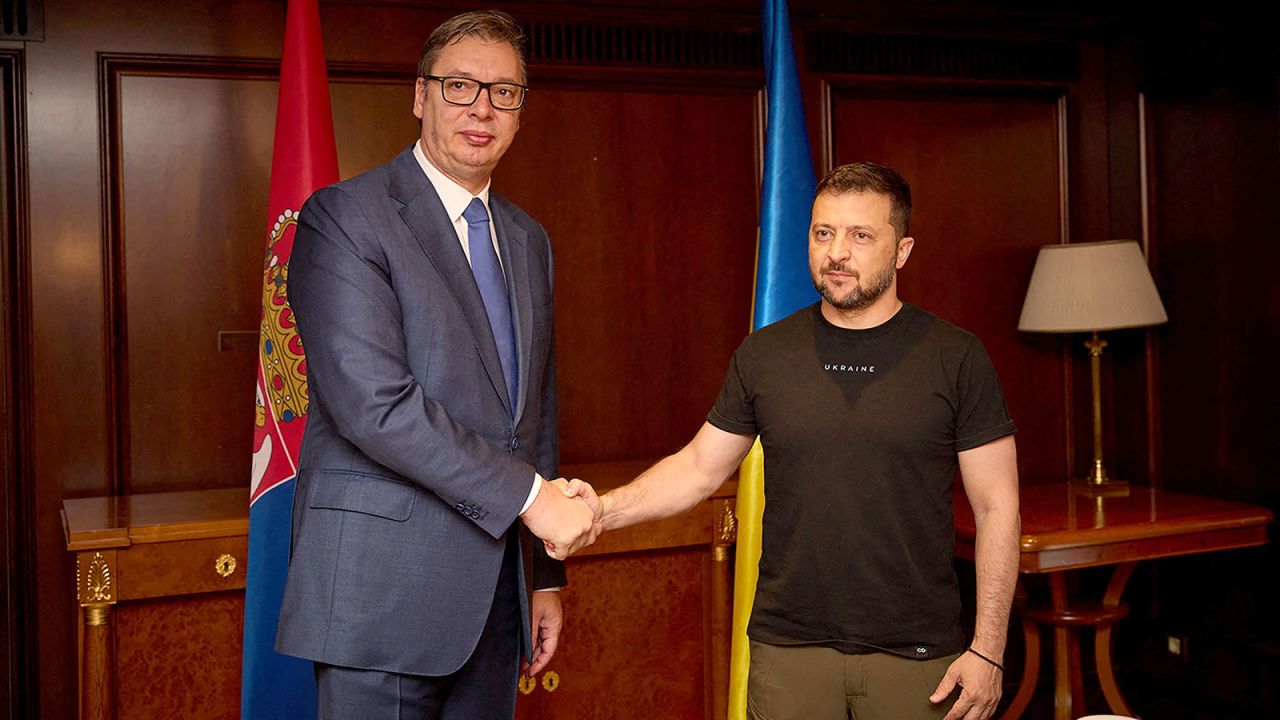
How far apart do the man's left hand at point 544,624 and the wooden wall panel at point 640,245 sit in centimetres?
125

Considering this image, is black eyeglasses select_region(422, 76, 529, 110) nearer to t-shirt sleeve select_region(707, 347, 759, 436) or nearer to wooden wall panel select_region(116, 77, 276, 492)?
t-shirt sleeve select_region(707, 347, 759, 436)

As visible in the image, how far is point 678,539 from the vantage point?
310 cm

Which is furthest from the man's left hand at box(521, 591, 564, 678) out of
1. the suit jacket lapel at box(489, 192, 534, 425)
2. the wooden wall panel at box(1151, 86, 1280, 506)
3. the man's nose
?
the wooden wall panel at box(1151, 86, 1280, 506)

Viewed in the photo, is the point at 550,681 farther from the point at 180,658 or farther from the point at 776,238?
the point at 776,238

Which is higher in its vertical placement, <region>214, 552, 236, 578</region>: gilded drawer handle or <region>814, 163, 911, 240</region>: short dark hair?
<region>814, 163, 911, 240</region>: short dark hair

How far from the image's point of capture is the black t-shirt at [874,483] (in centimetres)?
192

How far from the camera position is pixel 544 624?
2.26 m

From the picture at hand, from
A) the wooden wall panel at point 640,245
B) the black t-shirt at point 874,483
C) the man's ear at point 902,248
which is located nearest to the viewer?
the black t-shirt at point 874,483

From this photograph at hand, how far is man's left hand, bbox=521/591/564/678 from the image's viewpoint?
2.25 m

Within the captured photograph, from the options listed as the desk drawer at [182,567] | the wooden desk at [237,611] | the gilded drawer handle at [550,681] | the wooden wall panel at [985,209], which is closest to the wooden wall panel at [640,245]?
the wooden desk at [237,611]

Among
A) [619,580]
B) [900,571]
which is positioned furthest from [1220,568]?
[900,571]

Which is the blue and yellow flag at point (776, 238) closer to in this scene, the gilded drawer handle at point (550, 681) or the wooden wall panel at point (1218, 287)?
the gilded drawer handle at point (550, 681)

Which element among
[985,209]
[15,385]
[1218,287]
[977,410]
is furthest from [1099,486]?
[15,385]

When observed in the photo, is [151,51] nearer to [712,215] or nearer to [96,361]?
[96,361]
